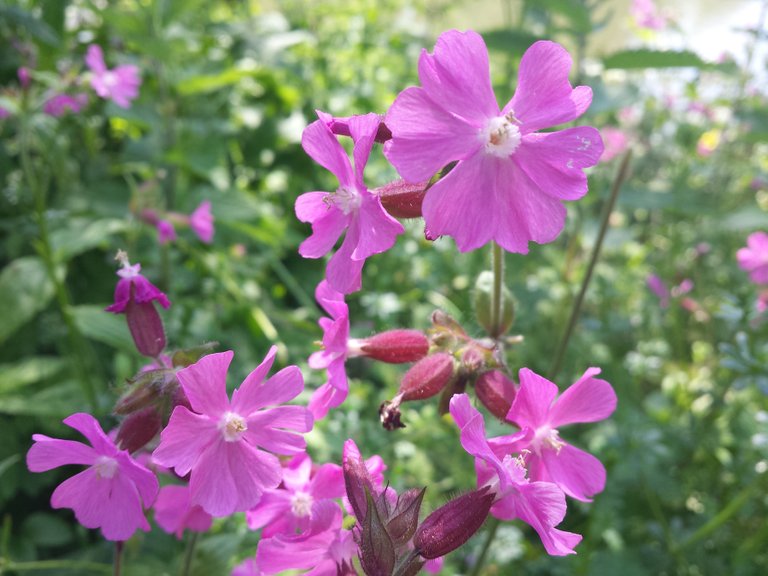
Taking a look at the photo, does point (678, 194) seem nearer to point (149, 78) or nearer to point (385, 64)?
point (385, 64)

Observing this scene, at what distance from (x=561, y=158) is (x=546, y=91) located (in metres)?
0.06

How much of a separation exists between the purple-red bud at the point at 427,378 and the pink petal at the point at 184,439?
19 cm

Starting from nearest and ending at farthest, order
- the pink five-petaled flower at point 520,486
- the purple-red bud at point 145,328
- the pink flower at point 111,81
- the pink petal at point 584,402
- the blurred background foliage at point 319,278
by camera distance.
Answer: the pink five-petaled flower at point 520,486
the pink petal at point 584,402
the purple-red bud at point 145,328
the blurred background foliage at point 319,278
the pink flower at point 111,81

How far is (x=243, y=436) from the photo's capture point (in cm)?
58

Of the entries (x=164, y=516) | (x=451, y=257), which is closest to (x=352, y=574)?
(x=164, y=516)

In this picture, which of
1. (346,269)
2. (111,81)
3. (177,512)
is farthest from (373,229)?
(111,81)

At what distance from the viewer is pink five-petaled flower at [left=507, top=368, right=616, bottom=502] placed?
58 centimetres

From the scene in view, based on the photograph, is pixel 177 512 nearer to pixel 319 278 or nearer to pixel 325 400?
pixel 325 400

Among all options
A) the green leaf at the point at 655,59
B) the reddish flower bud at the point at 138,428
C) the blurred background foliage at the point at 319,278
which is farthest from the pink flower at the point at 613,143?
the reddish flower bud at the point at 138,428

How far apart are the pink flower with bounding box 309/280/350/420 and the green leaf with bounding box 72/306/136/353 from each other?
24.1 inches

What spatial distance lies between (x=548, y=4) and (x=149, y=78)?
1631 mm

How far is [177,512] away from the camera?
2.31 ft

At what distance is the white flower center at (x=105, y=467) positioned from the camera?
598 millimetres

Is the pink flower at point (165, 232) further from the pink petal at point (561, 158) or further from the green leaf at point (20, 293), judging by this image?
the pink petal at point (561, 158)
